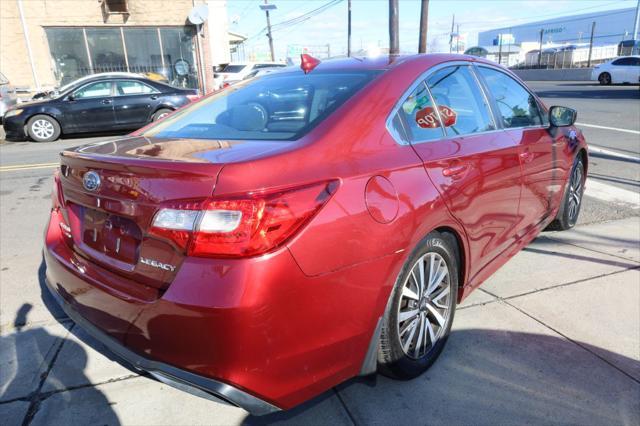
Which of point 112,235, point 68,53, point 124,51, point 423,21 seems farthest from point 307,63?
point 423,21

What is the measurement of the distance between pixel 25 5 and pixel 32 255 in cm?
1971

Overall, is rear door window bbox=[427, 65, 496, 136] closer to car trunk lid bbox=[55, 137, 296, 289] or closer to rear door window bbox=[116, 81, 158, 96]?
car trunk lid bbox=[55, 137, 296, 289]

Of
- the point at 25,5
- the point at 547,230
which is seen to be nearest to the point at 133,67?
the point at 25,5

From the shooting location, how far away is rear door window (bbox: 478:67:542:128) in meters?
3.40

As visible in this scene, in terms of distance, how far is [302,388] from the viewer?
1938mm

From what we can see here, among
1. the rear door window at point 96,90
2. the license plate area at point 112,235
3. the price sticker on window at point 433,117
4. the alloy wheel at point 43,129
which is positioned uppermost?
the rear door window at point 96,90

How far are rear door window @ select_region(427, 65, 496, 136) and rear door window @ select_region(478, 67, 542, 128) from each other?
0.23 meters

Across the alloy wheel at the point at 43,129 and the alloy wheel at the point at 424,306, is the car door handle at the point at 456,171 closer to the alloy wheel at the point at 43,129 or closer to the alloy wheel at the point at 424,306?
the alloy wheel at the point at 424,306

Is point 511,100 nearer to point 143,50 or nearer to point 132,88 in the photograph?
point 132,88

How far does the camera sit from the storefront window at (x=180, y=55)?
2148 cm

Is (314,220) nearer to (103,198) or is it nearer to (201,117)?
(103,198)

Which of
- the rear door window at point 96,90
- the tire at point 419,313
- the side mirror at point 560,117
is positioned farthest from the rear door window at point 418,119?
the rear door window at point 96,90

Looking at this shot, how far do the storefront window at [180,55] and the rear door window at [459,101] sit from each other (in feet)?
67.5

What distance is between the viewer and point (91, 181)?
6.95 ft
